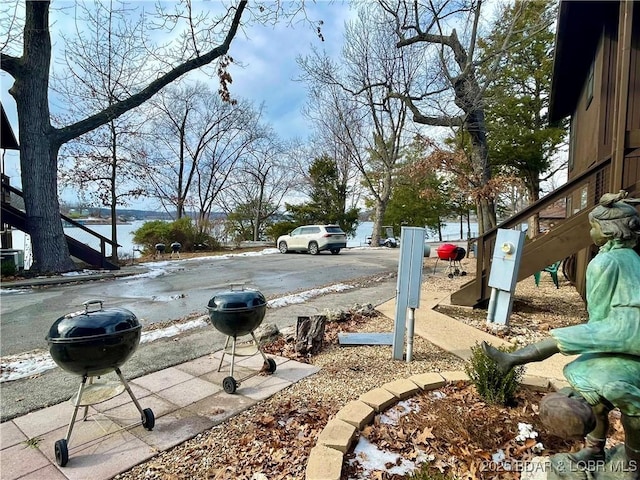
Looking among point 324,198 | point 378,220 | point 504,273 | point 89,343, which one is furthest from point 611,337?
point 324,198

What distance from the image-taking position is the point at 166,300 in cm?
714

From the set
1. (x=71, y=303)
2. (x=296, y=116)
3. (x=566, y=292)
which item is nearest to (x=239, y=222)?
(x=296, y=116)

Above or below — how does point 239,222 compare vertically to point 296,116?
below

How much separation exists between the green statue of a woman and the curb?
3.91 ft

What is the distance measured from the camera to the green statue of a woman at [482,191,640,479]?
1344 millimetres

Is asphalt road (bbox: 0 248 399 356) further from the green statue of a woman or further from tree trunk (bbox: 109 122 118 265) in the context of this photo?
the green statue of a woman

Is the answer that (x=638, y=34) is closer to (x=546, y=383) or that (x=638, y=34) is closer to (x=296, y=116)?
(x=546, y=383)

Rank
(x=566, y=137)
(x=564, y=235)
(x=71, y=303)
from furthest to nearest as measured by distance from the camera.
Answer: (x=566, y=137), (x=71, y=303), (x=564, y=235)

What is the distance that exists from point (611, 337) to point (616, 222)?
18.7 inches

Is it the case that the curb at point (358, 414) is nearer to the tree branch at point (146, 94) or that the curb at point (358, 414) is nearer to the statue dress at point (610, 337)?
the statue dress at point (610, 337)

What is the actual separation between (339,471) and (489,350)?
994 millimetres

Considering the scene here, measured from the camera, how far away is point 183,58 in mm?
10609

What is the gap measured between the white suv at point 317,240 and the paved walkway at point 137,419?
12976mm

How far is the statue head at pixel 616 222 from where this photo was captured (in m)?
1.47
